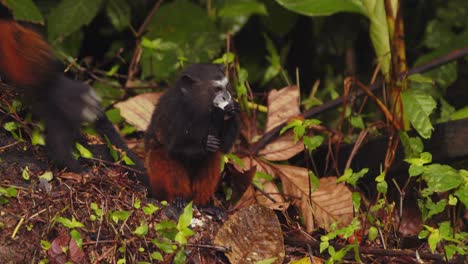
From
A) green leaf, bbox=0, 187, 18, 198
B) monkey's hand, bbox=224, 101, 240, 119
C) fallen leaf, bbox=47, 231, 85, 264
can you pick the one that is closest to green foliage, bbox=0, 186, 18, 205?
green leaf, bbox=0, 187, 18, 198

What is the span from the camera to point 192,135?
170 inches

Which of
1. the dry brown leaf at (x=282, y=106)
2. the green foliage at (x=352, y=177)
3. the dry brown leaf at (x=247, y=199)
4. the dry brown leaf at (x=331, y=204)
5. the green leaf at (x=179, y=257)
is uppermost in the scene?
the green leaf at (x=179, y=257)

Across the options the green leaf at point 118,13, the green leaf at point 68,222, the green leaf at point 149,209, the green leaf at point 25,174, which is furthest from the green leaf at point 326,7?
the green leaf at point 68,222

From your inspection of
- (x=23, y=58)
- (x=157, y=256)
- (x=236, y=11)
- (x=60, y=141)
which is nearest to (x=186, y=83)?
(x=60, y=141)

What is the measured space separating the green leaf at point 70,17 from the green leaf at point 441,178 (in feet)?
8.91

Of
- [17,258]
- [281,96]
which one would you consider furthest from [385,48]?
[17,258]

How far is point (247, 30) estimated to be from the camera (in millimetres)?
6676

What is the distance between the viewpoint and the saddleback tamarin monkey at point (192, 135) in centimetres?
432

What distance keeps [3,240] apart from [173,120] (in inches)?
48.8

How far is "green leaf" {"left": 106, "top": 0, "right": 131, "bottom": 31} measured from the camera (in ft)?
19.9

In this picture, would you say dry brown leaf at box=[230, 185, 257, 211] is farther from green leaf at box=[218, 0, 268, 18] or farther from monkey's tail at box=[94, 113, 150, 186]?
green leaf at box=[218, 0, 268, 18]

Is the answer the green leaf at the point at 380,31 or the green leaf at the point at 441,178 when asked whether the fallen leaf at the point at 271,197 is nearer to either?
the green leaf at the point at 441,178

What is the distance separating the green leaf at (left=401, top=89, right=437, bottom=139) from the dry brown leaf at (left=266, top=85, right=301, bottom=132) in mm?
738

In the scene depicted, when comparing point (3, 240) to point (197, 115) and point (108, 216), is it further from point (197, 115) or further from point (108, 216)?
point (197, 115)
